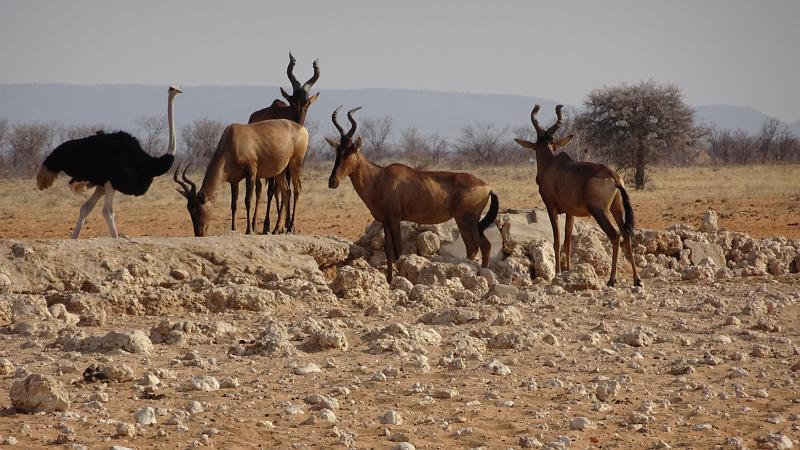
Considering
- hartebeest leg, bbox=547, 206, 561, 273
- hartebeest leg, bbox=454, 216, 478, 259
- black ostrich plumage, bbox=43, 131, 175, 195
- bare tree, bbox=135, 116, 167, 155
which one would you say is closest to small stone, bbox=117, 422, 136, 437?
hartebeest leg, bbox=454, 216, 478, 259

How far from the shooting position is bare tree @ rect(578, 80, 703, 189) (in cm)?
4044

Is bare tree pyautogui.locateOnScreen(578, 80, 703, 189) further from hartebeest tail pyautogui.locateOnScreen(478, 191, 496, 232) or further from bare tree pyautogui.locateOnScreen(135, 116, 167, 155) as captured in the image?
hartebeest tail pyautogui.locateOnScreen(478, 191, 496, 232)

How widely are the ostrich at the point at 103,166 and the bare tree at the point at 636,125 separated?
27422mm

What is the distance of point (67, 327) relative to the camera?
31.8 ft

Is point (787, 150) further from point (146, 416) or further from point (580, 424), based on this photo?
point (146, 416)

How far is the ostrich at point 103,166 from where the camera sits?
14352mm

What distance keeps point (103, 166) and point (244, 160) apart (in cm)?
208

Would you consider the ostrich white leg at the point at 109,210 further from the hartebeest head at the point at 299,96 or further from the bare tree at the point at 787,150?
the bare tree at the point at 787,150

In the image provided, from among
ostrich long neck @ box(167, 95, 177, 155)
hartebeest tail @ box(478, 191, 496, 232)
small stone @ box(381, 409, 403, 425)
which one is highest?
ostrich long neck @ box(167, 95, 177, 155)

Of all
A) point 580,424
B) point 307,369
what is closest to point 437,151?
point 307,369

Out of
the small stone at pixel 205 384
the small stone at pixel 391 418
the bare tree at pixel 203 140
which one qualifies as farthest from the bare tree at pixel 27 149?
the small stone at pixel 391 418

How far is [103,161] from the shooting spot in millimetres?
14398

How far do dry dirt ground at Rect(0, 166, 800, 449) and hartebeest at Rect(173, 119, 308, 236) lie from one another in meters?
2.02

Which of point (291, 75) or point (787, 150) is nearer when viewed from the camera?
point (291, 75)
